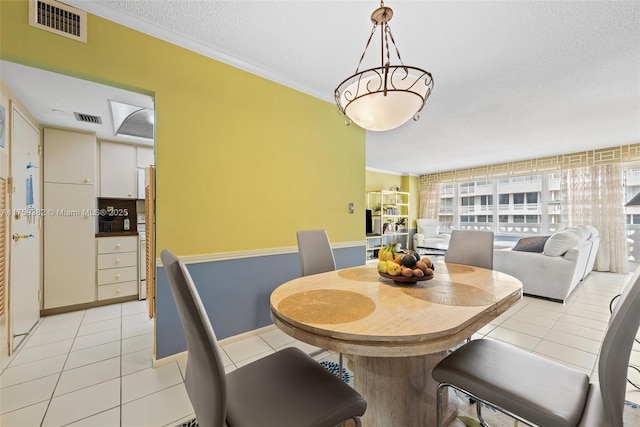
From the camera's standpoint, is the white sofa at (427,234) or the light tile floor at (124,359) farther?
the white sofa at (427,234)

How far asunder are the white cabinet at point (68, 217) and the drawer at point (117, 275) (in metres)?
0.08

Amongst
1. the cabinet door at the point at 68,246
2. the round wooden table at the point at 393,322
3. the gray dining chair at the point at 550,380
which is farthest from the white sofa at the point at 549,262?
the cabinet door at the point at 68,246

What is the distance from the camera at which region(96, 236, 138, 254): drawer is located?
3367 mm

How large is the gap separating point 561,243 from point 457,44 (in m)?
2.92

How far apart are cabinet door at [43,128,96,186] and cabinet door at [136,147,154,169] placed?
19.7 inches

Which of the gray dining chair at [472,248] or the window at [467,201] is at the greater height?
the window at [467,201]

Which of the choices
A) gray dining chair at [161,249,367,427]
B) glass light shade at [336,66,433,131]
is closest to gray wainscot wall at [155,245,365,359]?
gray dining chair at [161,249,367,427]

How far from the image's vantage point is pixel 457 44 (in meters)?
2.12

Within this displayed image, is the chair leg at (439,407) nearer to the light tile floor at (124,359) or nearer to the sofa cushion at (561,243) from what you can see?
the light tile floor at (124,359)

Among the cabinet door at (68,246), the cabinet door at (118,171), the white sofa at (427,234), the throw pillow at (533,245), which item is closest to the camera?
the cabinet door at (68,246)

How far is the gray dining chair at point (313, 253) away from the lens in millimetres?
2105

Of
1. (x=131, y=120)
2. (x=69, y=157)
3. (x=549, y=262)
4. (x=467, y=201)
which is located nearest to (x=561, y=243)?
(x=549, y=262)

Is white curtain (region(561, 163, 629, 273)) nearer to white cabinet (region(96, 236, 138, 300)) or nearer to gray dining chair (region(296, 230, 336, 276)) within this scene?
gray dining chair (region(296, 230, 336, 276))

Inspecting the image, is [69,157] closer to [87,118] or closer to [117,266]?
[87,118]
